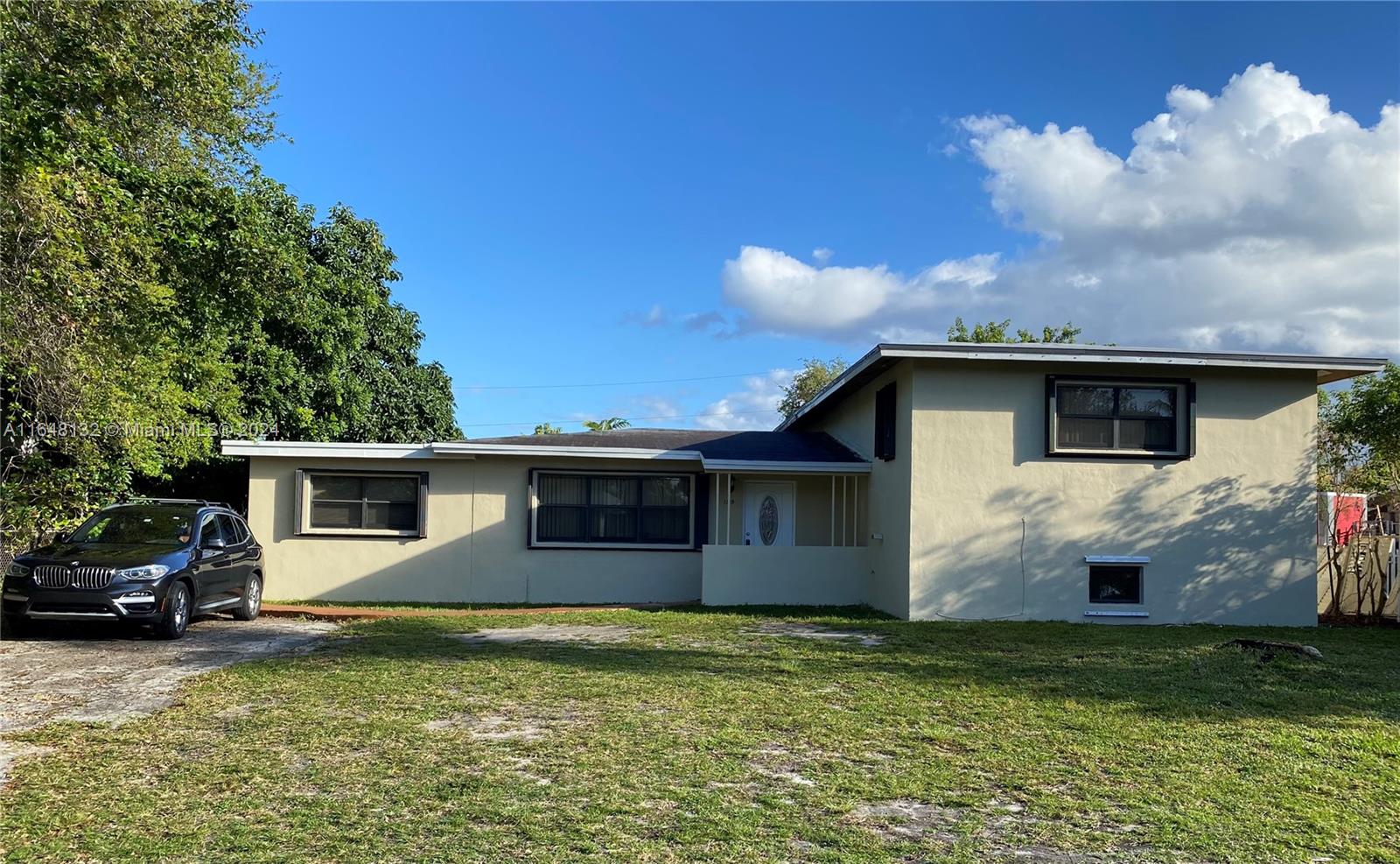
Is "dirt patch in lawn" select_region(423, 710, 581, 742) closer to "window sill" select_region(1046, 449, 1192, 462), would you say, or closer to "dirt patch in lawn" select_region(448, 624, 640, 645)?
"dirt patch in lawn" select_region(448, 624, 640, 645)

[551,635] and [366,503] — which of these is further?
[366,503]

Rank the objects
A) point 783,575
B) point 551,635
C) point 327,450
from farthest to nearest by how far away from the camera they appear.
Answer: point 327,450, point 783,575, point 551,635

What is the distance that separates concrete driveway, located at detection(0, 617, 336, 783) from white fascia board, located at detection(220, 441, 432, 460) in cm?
319

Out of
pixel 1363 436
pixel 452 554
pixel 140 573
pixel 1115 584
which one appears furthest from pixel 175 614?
pixel 1363 436

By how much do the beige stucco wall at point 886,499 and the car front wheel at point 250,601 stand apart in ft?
29.1

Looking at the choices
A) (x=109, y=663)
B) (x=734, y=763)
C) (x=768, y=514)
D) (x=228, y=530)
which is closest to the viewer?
(x=734, y=763)

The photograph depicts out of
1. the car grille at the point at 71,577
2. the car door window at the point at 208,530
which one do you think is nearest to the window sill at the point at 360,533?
the car door window at the point at 208,530

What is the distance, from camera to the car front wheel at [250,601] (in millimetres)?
13500

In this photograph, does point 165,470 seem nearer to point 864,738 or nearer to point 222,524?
point 222,524

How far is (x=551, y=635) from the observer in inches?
478

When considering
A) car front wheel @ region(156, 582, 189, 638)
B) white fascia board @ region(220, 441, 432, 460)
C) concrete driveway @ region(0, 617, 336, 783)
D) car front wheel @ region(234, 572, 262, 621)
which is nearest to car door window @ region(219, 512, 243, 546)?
car front wheel @ region(234, 572, 262, 621)

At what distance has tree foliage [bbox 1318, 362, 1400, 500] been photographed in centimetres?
1405

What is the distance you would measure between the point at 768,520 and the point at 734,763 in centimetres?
1148

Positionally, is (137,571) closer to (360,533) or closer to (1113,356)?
(360,533)
